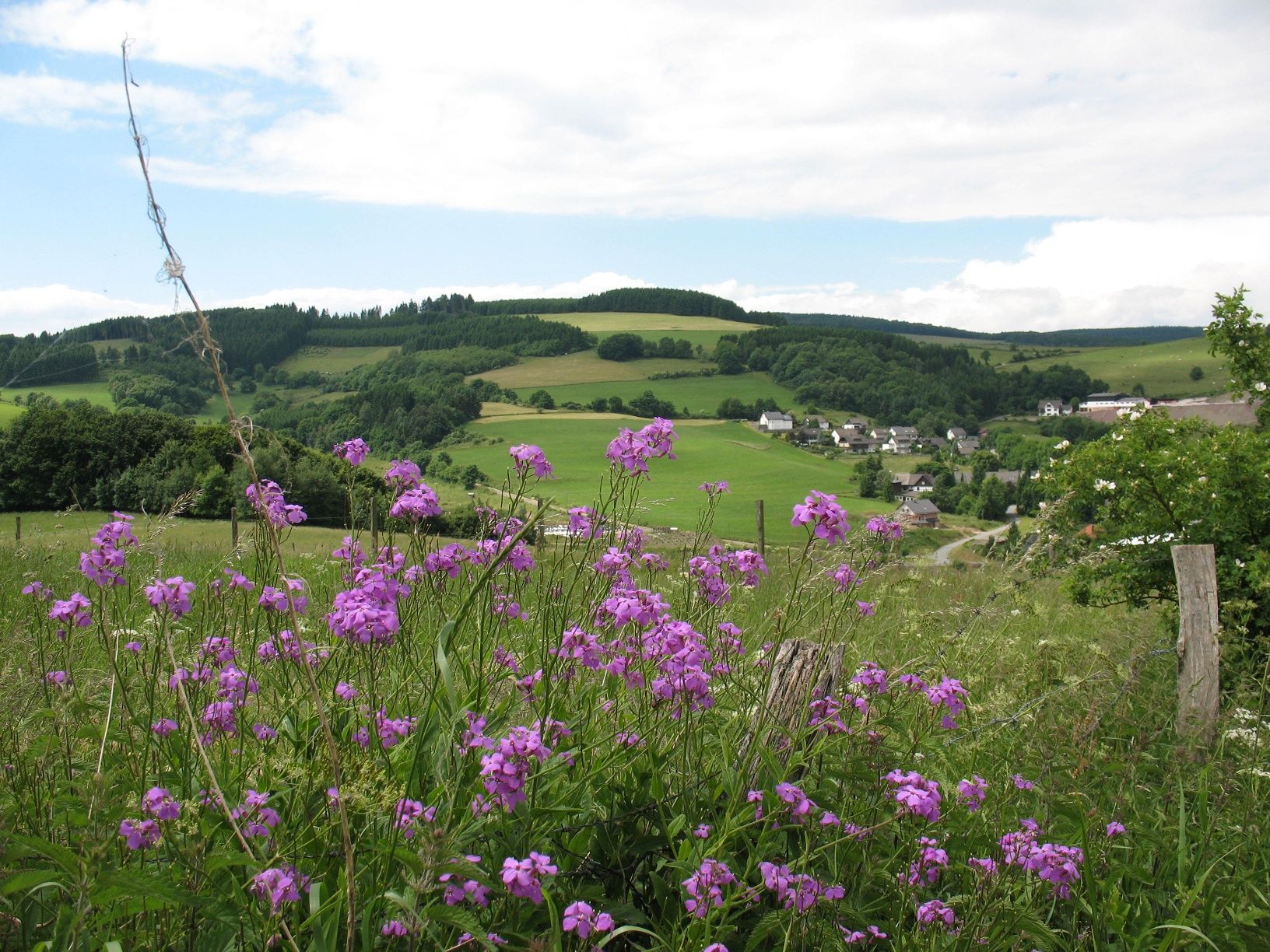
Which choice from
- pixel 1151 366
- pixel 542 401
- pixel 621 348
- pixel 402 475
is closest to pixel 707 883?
pixel 402 475

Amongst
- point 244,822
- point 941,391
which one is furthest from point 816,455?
point 244,822

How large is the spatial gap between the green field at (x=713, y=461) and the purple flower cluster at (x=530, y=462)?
135 ft

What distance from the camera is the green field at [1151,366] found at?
126 meters

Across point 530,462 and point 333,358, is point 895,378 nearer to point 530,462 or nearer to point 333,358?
point 333,358

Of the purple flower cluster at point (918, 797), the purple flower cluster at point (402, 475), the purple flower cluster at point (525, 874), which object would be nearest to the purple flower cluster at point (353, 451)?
the purple flower cluster at point (402, 475)

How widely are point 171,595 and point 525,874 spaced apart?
1.42 m

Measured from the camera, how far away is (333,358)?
133125mm

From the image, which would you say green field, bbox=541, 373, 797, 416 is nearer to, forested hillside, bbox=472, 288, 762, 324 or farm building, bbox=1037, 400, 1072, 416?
farm building, bbox=1037, 400, 1072, 416

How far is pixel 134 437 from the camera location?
4338 centimetres

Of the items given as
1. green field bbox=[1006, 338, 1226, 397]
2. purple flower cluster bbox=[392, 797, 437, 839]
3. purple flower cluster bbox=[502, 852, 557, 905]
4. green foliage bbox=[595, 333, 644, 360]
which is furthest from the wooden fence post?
green field bbox=[1006, 338, 1226, 397]

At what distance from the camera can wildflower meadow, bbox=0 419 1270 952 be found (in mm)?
2068

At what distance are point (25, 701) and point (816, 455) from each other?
92660 mm

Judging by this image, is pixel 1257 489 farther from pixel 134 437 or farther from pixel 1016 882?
pixel 134 437

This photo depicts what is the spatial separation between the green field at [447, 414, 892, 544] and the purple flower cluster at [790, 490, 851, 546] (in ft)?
135
